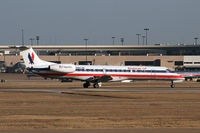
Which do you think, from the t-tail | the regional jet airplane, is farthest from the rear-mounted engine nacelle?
the t-tail

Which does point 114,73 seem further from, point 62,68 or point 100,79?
point 62,68

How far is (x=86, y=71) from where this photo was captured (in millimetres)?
57250

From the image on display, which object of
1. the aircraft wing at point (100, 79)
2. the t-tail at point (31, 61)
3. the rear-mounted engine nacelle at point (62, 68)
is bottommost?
the aircraft wing at point (100, 79)

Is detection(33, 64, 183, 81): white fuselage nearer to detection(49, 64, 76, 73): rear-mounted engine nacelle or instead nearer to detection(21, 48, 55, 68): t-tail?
detection(49, 64, 76, 73): rear-mounted engine nacelle

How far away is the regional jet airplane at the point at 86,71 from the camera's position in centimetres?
5545

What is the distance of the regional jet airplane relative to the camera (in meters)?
55.5

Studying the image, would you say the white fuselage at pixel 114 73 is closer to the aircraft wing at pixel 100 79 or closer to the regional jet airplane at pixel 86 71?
the regional jet airplane at pixel 86 71

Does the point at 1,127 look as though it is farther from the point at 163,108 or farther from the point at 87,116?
the point at 163,108

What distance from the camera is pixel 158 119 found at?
2445cm

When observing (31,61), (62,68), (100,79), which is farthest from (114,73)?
(31,61)

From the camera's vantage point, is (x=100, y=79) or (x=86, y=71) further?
(x=86, y=71)

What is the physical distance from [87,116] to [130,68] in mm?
33970

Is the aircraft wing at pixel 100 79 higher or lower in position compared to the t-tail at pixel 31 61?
lower

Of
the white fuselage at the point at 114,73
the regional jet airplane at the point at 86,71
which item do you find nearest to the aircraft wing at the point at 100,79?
the regional jet airplane at the point at 86,71
